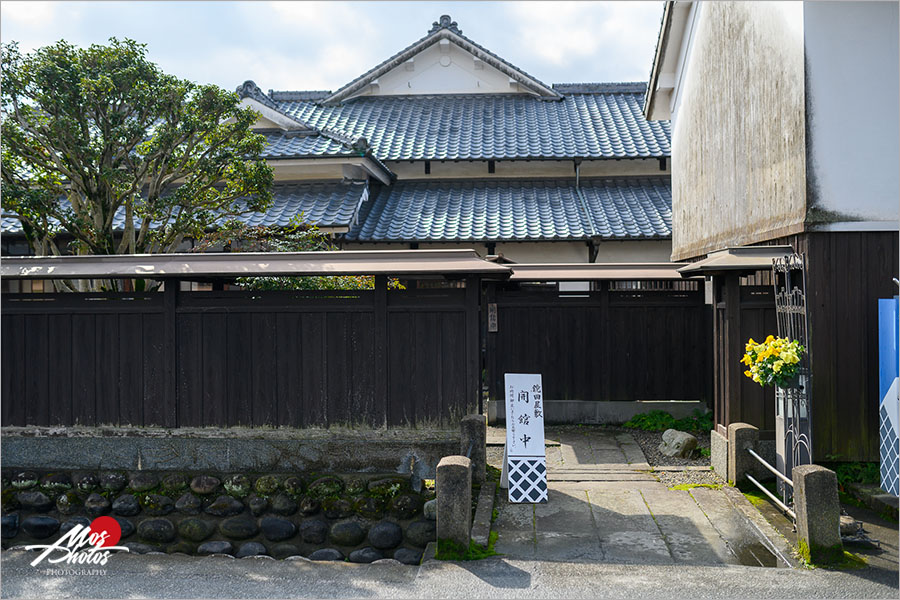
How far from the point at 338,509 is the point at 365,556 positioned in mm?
830

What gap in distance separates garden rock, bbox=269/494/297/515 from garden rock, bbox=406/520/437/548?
1.55m

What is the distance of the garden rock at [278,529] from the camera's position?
8914 mm

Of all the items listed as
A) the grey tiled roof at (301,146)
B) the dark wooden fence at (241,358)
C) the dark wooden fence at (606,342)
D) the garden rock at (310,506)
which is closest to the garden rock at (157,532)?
the dark wooden fence at (241,358)

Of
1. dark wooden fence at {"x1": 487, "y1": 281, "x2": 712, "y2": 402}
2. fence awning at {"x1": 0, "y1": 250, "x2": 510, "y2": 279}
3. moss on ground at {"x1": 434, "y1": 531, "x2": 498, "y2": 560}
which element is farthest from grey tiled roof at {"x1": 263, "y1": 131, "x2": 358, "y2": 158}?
moss on ground at {"x1": 434, "y1": 531, "x2": 498, "y2": 560}

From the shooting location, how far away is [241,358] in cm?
977

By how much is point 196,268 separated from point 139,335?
1.38m

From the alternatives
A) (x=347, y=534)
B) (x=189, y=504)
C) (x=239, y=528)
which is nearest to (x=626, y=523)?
(x=347, y=534)

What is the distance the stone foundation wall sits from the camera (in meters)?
8.77

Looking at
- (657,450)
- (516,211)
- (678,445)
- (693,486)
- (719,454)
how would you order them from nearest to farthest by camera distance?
(693,486) → (719,454) → (678,445) → (657,450) → (516,211)

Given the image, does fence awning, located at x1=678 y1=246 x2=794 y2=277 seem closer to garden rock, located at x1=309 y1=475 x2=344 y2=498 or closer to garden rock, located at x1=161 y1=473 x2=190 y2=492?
garden rock, located at x1=309 y1=475 x2=344 y2=498

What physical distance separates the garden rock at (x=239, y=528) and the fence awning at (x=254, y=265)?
309cm

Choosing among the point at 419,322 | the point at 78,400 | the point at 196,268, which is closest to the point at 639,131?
the point at 419,322

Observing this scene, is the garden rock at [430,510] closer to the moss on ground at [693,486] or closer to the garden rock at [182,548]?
the garden rock at [182,548]
